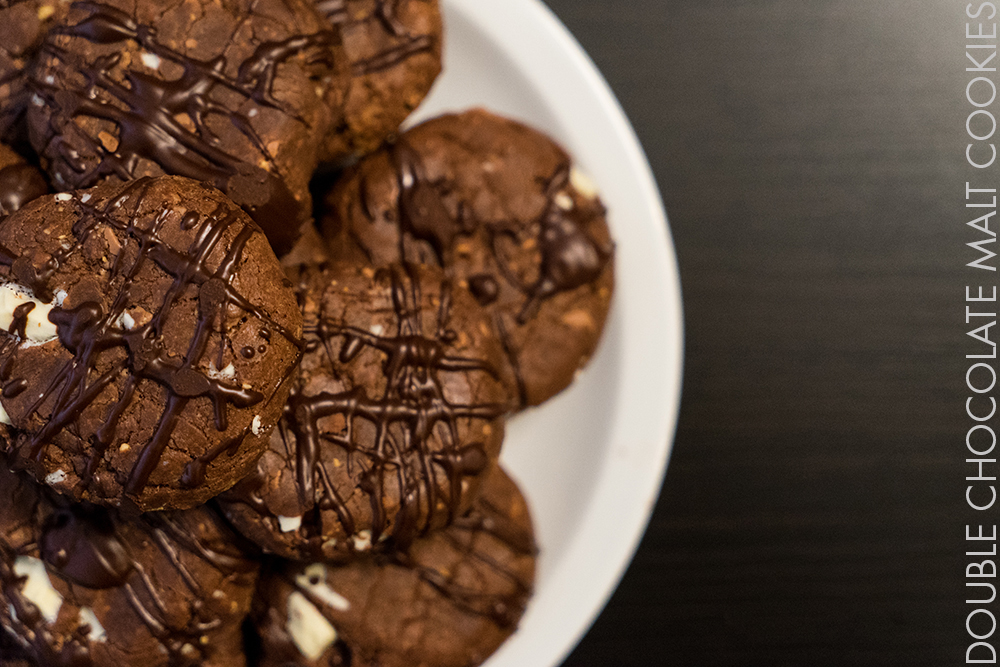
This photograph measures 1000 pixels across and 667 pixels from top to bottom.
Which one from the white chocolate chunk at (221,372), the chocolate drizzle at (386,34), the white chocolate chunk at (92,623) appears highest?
the chocolate drizzle at (386,34)

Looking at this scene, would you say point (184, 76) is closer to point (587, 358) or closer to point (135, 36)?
point (135, 36)

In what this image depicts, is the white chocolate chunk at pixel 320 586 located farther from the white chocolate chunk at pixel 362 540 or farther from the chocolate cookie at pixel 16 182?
the chocolate cookie at pixel 16 182

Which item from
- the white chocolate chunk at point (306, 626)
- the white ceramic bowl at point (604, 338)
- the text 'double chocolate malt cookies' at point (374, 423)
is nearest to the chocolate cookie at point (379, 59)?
the white ceramic bowl at point (604, 338)

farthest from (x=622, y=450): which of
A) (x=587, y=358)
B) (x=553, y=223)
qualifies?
(x=553, y=223)

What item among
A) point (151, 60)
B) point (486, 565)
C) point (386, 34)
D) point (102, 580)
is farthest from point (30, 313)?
point (486, 565)

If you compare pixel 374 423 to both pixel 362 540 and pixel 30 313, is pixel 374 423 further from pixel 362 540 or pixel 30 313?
pixel 30 313

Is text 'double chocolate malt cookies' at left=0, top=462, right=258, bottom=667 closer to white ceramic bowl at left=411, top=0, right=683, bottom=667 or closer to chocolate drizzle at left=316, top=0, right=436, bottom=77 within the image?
white ceramic bowl at left=411, top=0, right=683, bottom=667
